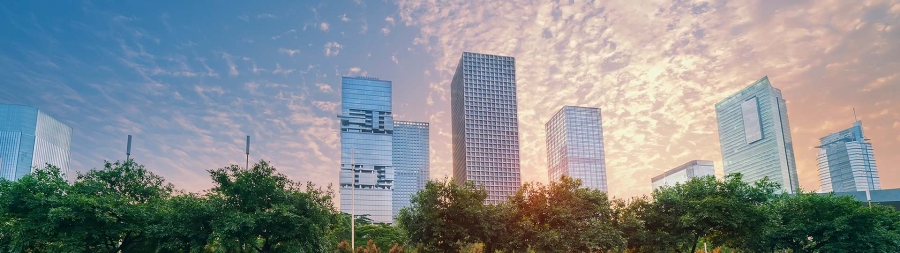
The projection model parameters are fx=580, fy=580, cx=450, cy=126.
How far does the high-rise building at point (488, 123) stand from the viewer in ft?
474

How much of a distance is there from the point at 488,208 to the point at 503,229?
1.61m

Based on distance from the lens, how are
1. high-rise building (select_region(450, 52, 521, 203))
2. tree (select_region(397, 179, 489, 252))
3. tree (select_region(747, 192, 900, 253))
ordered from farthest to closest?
1. high-rise building (select_region(450, 52, 521, 203))
2. tree (select_region(397, 179, 489, 252))
3. tree (select_region(747, 192, 900, 253))

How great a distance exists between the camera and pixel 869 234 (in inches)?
1334

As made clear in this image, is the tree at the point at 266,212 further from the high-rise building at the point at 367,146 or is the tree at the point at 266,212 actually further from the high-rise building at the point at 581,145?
the high-rise building at the point at 581,145

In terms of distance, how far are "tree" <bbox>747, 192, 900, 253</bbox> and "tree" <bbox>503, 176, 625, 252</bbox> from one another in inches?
383

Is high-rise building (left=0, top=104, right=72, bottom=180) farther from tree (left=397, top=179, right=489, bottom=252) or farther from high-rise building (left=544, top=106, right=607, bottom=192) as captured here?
tree (left=397, top=179, right=489, bottom=252)

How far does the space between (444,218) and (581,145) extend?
15778 cm

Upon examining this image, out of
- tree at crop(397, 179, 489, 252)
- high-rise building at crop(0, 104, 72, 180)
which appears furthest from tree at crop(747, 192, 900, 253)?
high-rise building at crop(0, 104, 72, 180)

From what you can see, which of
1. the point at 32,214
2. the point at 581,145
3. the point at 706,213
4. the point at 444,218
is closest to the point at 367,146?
the point at 581,145

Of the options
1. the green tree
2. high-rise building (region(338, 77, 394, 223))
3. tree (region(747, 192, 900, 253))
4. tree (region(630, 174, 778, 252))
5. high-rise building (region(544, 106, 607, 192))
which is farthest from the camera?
high-rise building (region(544, 106, 607, 192))

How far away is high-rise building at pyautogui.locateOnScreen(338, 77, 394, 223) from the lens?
146000 mm

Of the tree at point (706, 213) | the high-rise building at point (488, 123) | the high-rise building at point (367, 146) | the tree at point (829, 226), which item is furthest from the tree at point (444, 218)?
the high-rise building at point (367, 146)

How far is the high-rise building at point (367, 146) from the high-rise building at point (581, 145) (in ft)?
193

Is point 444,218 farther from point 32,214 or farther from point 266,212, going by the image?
point 32,214
